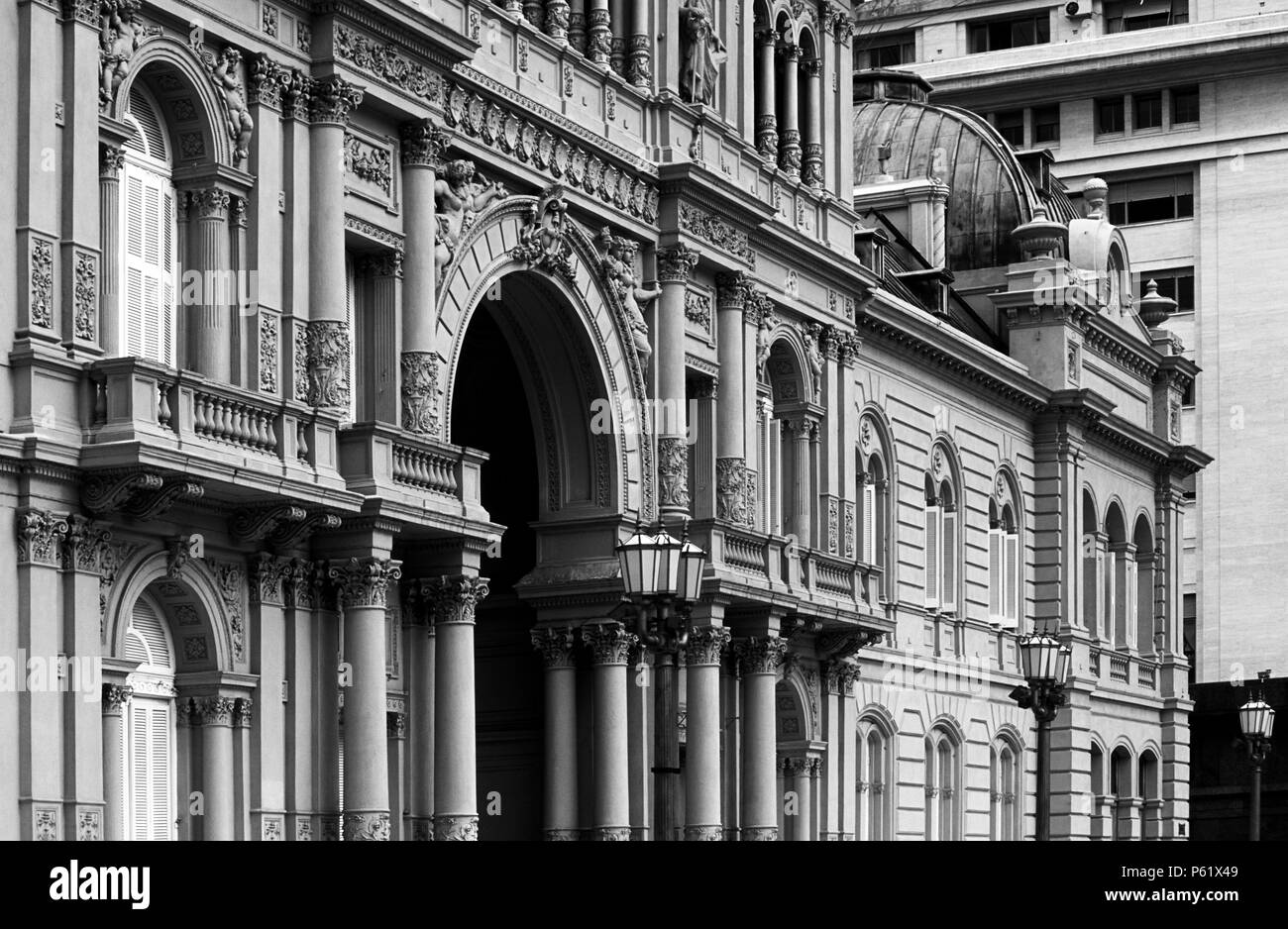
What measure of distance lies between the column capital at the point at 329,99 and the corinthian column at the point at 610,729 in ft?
30.9

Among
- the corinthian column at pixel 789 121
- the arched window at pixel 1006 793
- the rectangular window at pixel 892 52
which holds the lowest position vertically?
the arched window at pixel 1006 793

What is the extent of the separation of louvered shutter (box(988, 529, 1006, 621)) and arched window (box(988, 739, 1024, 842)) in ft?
9.26

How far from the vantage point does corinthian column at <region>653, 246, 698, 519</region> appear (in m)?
35.7

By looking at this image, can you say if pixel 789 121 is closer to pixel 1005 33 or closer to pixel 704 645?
pixel 704 645

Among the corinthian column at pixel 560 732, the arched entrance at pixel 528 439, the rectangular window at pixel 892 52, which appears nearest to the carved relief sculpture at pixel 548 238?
the arched entrance at pixel 528 439

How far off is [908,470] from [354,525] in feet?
73.8

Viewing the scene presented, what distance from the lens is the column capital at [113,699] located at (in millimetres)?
24750

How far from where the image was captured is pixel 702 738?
3597 cm

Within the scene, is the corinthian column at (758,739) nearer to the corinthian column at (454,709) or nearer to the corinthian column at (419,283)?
the corinthian column at (454,709)

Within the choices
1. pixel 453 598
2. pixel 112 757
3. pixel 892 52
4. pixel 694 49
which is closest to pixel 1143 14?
pixel 892 52

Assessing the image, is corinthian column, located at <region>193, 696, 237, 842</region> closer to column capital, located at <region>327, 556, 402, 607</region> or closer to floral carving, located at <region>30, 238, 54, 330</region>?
column capital, located at <region>327, 556, 402, 607</region>

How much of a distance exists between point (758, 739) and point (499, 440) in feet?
20.1

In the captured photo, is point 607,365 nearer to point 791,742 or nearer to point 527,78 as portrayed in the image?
point 527,78
